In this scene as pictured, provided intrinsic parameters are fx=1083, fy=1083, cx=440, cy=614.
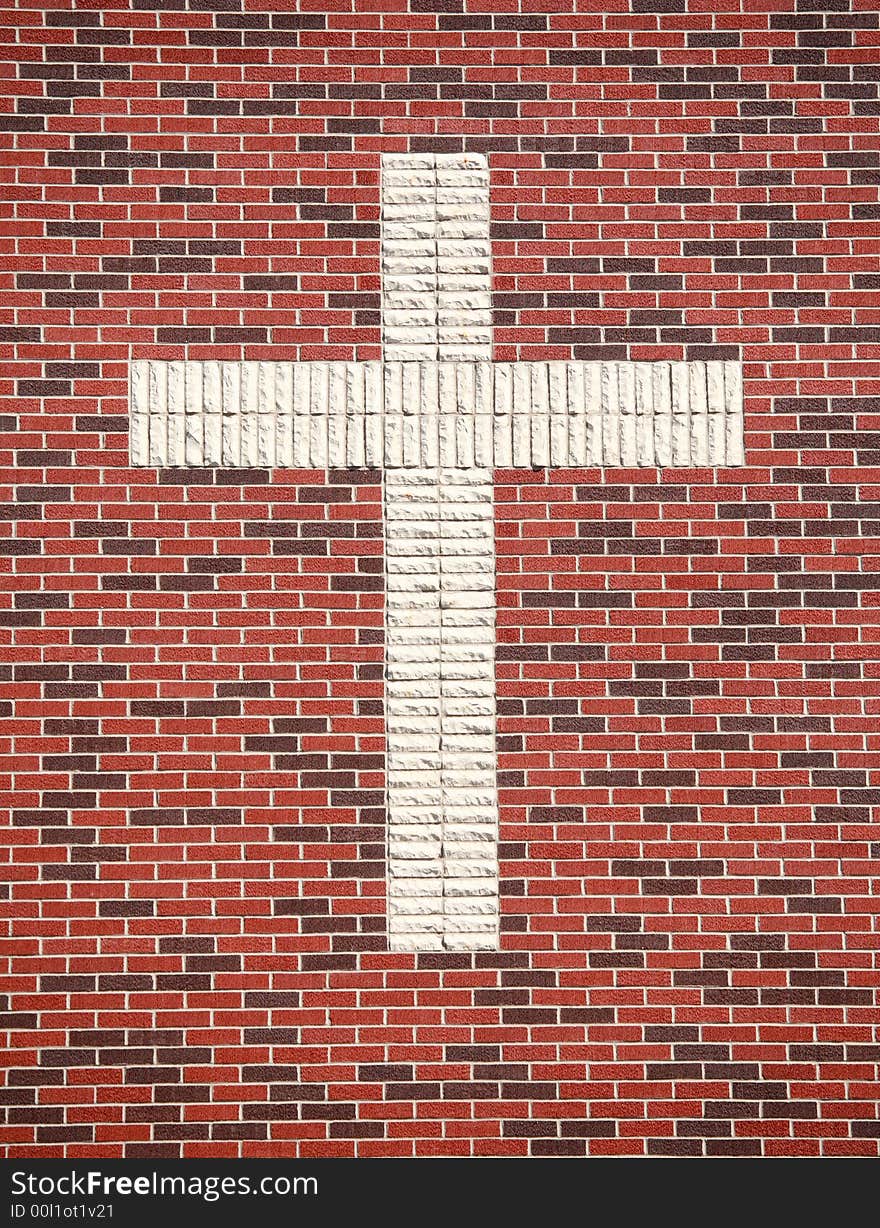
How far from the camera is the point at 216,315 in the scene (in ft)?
12.9

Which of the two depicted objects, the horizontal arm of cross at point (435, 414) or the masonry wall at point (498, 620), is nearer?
the masonry wall at point (498, 620)

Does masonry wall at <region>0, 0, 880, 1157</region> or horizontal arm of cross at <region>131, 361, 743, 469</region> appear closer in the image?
masonry wall at <region>0, 0, 880, 1157</region>

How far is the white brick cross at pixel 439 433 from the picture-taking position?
3896 millimetres

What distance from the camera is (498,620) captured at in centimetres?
393

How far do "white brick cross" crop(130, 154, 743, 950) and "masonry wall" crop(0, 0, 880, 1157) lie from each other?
0.25 feet

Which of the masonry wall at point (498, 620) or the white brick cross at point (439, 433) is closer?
the masonry wall at point (498, 620)

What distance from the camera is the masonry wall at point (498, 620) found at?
3.79m

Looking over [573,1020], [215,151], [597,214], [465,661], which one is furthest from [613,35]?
[573,1020]

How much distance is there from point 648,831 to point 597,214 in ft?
7.40

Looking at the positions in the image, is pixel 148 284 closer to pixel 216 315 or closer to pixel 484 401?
pixel 216 315

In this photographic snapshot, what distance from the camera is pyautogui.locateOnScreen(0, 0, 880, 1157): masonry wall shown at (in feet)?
12.4

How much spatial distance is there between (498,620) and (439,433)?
72 centimetres

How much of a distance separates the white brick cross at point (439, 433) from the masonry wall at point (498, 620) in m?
0.08

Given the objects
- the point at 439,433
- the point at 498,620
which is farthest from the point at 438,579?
the point at 439,433
